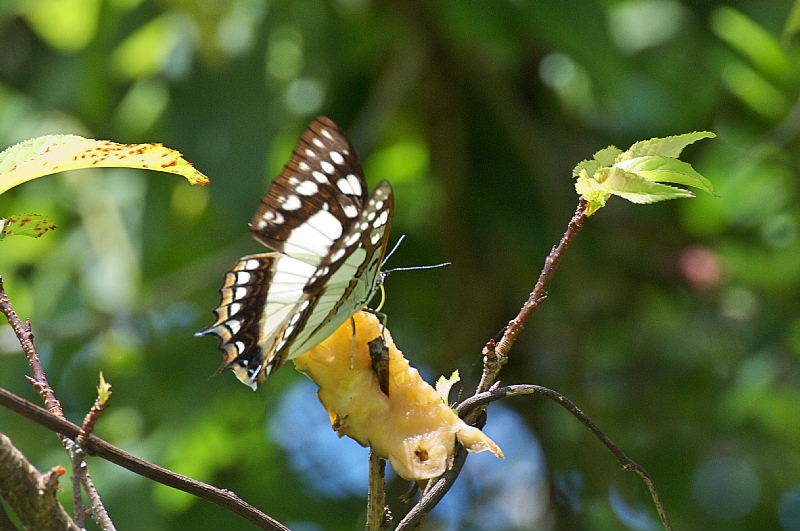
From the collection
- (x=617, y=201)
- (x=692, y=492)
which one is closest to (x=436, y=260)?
(x=617, y=201)

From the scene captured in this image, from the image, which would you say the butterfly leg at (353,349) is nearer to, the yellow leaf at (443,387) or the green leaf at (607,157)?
the yellow leaf at (443,387)

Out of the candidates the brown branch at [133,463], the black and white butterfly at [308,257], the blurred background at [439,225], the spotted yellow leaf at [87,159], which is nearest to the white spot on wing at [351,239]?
the black and white butterfly at [308,257]

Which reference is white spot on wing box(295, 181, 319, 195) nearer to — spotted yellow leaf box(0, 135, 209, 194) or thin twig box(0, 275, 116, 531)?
spotted yellow leaf box(0, 135, 209, 194)

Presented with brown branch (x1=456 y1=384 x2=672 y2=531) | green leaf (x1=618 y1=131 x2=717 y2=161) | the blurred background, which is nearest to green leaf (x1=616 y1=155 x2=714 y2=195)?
green leaf (x1=618 y1=131 x2=717 y2=161)

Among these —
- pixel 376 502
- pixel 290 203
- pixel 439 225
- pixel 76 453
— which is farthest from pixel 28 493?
pixel 439 225

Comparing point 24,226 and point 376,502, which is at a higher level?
point 24,226

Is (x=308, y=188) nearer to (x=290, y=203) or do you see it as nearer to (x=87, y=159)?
(x=290, y=203)

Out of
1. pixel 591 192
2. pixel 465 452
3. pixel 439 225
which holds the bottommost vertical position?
pixel 439 225
